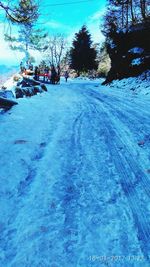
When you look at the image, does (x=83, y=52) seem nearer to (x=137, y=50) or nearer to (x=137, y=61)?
(x=137, y=50)

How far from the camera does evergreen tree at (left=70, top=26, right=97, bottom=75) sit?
47656 millimetres

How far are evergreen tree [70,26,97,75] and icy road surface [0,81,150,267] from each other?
43.1 metres

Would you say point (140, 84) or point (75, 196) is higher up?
point (140, 84)

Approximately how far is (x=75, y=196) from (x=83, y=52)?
4664cm

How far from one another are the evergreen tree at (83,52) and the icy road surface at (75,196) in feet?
141

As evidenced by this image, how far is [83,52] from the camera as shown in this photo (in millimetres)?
47750

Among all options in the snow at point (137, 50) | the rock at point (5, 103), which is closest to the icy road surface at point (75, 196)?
the rock at point (5, 103)

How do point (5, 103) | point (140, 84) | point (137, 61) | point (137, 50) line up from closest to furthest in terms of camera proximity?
point (5, 103) < point (140, 84) < point (137, 61) < point (137, 50)

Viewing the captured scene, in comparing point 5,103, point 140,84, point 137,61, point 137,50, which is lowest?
point 5,103

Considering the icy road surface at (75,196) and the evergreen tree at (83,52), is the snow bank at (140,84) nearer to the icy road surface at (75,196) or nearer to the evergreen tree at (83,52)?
the icy road surface at (75,196)

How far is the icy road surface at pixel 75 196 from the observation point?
2.61 meters

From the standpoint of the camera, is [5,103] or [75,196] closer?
[75,196]

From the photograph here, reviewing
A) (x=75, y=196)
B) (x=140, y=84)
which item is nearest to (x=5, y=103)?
(x=75, y=196)

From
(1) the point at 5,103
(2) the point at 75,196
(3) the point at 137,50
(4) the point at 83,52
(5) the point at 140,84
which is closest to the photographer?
(2) the point at 75,196
